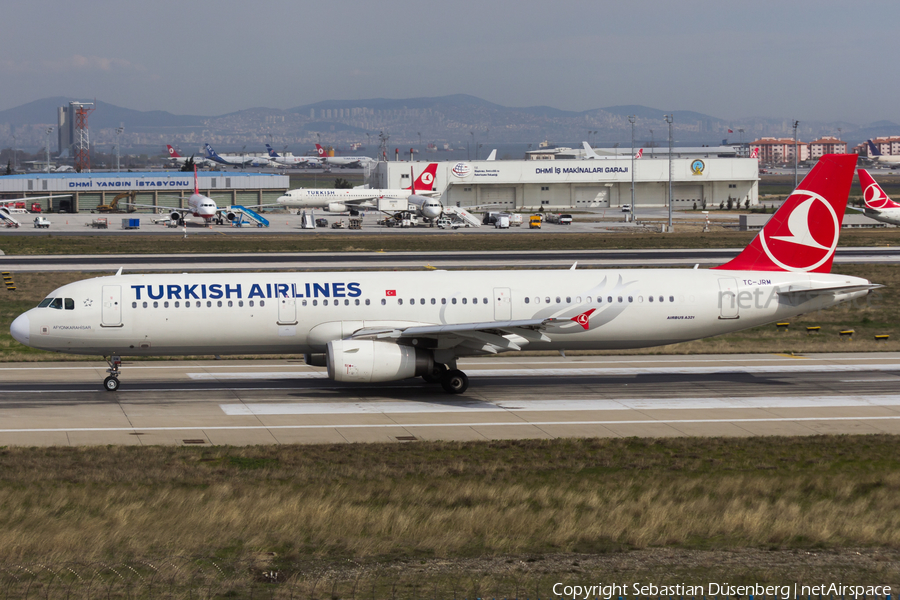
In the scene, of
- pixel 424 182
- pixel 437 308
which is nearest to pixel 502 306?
pixel 437 308

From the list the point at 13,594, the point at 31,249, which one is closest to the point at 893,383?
the point at 13,594

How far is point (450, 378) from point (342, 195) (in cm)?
12397

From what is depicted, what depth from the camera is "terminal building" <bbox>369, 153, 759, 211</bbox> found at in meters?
168

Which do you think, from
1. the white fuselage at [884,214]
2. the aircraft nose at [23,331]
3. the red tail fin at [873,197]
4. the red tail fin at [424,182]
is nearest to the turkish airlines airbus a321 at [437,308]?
the aircraft nose at [23,331]

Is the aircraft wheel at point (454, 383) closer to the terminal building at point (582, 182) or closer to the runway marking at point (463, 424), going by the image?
the runway marking at point (463, 424)

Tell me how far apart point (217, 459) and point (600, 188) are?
15630cm

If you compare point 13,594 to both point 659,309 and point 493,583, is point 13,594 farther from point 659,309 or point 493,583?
point 659,309

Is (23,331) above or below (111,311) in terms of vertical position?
below

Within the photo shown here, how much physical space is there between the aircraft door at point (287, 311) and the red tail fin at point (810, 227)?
60.9 feet

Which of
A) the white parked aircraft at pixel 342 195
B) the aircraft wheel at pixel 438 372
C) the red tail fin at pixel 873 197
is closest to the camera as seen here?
the aircraft wheel at pixel 438 372

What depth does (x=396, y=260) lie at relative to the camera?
253ft

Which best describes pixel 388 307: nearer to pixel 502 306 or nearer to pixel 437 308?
pixel 437 308

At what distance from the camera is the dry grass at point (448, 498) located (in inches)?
724

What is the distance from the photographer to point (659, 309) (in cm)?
3653
